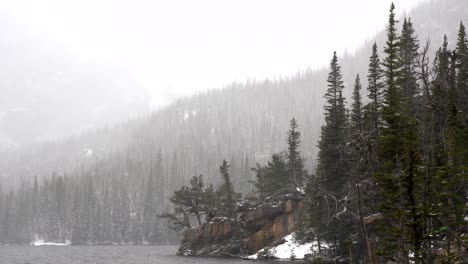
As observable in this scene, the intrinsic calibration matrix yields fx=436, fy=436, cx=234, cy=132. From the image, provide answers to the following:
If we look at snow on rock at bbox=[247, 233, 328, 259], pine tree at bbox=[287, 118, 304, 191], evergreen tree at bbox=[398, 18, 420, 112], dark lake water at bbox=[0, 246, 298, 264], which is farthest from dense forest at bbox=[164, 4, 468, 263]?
dark lake water at bbox=[0, 246, 298, 264]

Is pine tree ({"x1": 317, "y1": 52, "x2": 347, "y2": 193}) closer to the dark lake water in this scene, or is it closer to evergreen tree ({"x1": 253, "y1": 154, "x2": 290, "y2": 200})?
the dark lake water

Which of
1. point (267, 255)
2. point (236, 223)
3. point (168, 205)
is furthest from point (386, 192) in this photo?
point (168, 205)

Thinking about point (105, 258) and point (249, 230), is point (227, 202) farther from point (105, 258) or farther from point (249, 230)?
point (105, 258)

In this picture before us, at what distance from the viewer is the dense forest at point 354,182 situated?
2342 cm

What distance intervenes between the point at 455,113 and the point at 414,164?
5576 millimetres

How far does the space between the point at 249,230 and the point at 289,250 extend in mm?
10676

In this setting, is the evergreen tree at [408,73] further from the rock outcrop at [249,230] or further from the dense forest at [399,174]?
the rock outcrop at [249,230]

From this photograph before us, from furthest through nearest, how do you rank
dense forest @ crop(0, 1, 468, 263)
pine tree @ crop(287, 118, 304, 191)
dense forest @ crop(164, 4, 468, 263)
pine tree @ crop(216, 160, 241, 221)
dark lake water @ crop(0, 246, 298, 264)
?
pine tree @ crop(287, 118, 304, 191)
pine tree @ crop(216, 160, 241, 221)
dark lake water @ crop(0, 246, 298, 264)
dense forest @ crop(0, 1, 468, 263)
dense forest @ crop(164, 4, 468, 263)

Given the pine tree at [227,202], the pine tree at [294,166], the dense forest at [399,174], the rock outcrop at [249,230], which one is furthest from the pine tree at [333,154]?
the pine tree at [227,202]

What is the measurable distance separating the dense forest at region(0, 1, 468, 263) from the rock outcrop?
2.51 m

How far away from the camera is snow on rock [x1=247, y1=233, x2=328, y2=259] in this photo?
199 feet

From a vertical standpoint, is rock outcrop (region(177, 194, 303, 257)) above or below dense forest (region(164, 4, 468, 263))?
below

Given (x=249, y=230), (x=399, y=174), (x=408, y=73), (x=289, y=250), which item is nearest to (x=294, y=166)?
(x=249, y=230)

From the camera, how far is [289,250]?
206 feet
